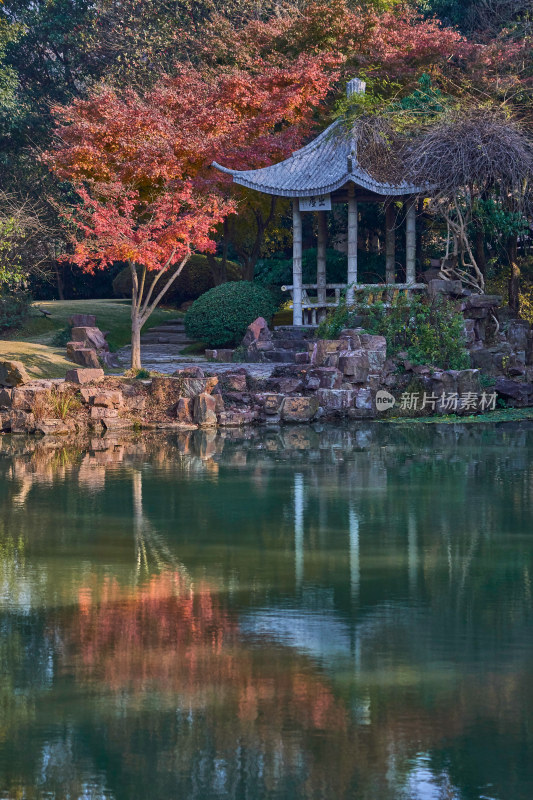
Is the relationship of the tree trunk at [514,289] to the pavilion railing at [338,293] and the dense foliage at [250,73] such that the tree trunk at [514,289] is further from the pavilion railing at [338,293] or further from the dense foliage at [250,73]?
the pavilion railing at [338,293]

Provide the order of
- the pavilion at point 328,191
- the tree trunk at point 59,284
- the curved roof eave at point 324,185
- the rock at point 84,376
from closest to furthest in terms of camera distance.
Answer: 1. the rock at point 84,376
2. the curved roof eave at point 324,185
3. the pavilion at point 328,191
4. the tree trunk at point 59,284

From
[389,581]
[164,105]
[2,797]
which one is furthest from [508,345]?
[2,797]

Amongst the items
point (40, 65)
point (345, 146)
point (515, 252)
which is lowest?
point (515, 252)

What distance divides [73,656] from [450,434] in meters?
11.5

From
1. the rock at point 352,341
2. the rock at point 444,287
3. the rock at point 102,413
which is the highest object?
the rock at point 444,287

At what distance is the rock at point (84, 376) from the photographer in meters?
19.1

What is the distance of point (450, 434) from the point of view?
17.4 metres

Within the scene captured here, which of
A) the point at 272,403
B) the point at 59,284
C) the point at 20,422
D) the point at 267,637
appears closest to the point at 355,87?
the point at 272,403

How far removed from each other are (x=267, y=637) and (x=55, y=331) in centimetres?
2111

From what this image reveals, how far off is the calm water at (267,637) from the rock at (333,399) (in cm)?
631

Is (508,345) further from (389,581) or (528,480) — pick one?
(389,581)

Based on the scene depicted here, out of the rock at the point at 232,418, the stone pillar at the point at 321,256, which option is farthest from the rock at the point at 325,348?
the stone pillar at the point at 321,256

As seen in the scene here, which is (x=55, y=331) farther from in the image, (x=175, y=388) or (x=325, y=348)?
(x=325, y=348)

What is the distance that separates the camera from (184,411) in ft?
62.1
